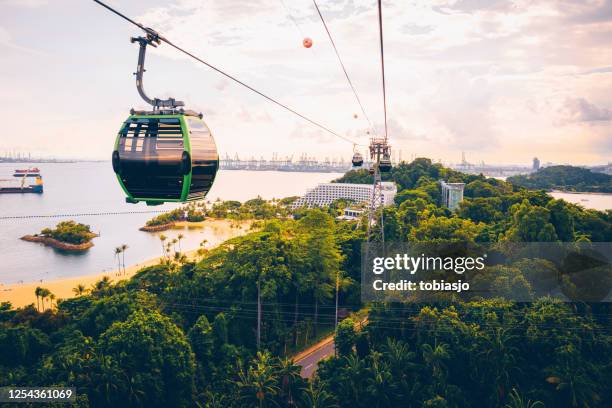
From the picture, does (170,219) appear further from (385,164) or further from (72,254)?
(385,164)

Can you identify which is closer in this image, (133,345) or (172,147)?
(172,147)

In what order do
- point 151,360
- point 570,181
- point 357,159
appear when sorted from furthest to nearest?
point 570,181 → point 357,159 → point 151,360

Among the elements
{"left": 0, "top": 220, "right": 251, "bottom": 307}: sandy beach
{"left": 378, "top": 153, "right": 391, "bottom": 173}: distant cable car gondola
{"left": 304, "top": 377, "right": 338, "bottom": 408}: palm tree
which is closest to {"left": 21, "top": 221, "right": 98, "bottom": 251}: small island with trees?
{"left": 0, "top": 220, "right": 251, "bottom": 307}: sandy beach

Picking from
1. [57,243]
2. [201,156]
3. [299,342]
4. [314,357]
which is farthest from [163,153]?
[57,243]

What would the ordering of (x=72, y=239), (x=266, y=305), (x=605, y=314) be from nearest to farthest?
(x=605, y=314) < (x=266, y=305) < (x=72, y=239)

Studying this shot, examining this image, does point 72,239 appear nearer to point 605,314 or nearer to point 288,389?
point 288,389

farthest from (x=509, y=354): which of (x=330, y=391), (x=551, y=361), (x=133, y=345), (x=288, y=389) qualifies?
(x=133, y=345)

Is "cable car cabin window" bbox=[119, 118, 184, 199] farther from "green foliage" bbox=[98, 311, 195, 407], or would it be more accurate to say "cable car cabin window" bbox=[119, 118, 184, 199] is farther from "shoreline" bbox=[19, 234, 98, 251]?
"shoreline" bbox=[19, 234, 98, 251]
